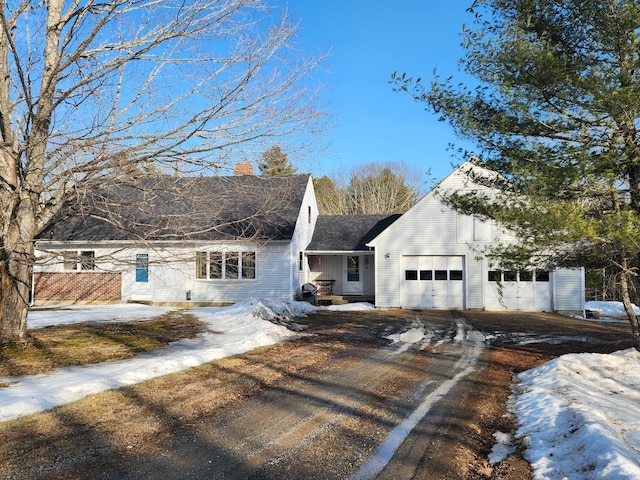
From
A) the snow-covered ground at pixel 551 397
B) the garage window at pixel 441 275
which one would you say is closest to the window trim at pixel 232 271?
the garage window at pixel 441 275

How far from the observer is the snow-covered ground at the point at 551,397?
389 centimetres

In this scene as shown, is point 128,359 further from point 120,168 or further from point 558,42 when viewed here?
point 558,42

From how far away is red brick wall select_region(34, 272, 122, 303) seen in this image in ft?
64.3

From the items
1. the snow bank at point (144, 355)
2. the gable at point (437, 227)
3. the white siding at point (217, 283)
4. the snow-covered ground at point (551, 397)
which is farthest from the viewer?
the gable at point (437, 227)

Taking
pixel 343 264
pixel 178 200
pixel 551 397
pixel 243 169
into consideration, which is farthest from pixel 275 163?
pixel 343 264

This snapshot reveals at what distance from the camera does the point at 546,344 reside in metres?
11.5

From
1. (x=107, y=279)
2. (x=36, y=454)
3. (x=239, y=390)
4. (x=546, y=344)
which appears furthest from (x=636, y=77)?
(x=107, y=279)

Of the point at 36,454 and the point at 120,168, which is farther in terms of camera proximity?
the point at 120,168

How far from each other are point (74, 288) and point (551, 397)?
19001mm

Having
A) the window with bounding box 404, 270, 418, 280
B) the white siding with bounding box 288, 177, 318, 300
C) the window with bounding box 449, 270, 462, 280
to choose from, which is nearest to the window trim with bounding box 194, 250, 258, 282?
the white siding with bounding box 288, 177, 318, 300

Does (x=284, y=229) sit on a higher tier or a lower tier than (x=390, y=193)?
lower

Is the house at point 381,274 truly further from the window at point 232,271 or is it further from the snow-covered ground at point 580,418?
the snow-covered ground at point 580,418

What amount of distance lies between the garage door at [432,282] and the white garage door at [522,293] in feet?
3.97

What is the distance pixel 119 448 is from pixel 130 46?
21.6ft
